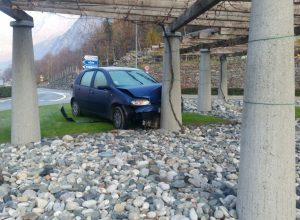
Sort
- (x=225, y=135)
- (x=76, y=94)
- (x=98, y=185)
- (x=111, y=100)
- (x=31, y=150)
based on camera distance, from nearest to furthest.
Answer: (x=98, y=185), (x=31, y=150), (x=225, y=135), (x=111, y=100), (x=76, y=94)

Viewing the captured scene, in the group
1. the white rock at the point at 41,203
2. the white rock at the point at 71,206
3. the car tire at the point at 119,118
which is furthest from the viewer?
the car tire at the point at 119,118

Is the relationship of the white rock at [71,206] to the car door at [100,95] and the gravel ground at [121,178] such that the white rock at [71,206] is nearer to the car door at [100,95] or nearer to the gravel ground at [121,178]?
the gravel ground at [121,178]

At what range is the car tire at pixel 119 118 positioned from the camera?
33.3 ft

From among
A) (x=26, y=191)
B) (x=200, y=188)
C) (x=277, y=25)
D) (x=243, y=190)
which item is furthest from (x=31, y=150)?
(x=277, y=25)

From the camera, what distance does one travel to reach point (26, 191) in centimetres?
538

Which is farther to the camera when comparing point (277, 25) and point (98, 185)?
point (98, 185)

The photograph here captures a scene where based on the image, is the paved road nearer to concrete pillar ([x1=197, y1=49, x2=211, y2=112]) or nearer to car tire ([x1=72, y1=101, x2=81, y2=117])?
car tire ([x1=72, y1=101, x2=81, y2=117])

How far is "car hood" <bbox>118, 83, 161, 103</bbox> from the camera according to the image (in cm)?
1016

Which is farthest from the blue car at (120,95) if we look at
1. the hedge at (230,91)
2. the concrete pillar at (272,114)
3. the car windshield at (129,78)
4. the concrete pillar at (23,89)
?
the hedge at (230,91)

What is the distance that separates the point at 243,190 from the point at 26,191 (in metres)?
3.01

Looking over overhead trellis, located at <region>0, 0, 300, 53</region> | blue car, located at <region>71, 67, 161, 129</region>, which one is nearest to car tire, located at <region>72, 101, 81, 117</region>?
blue car, located at <region>71, 67, 161, 129</region>

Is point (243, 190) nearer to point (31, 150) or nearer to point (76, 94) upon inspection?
point (31, 150)

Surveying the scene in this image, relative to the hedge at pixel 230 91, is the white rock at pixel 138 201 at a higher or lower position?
lower

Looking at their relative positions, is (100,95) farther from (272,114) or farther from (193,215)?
(272,114)
